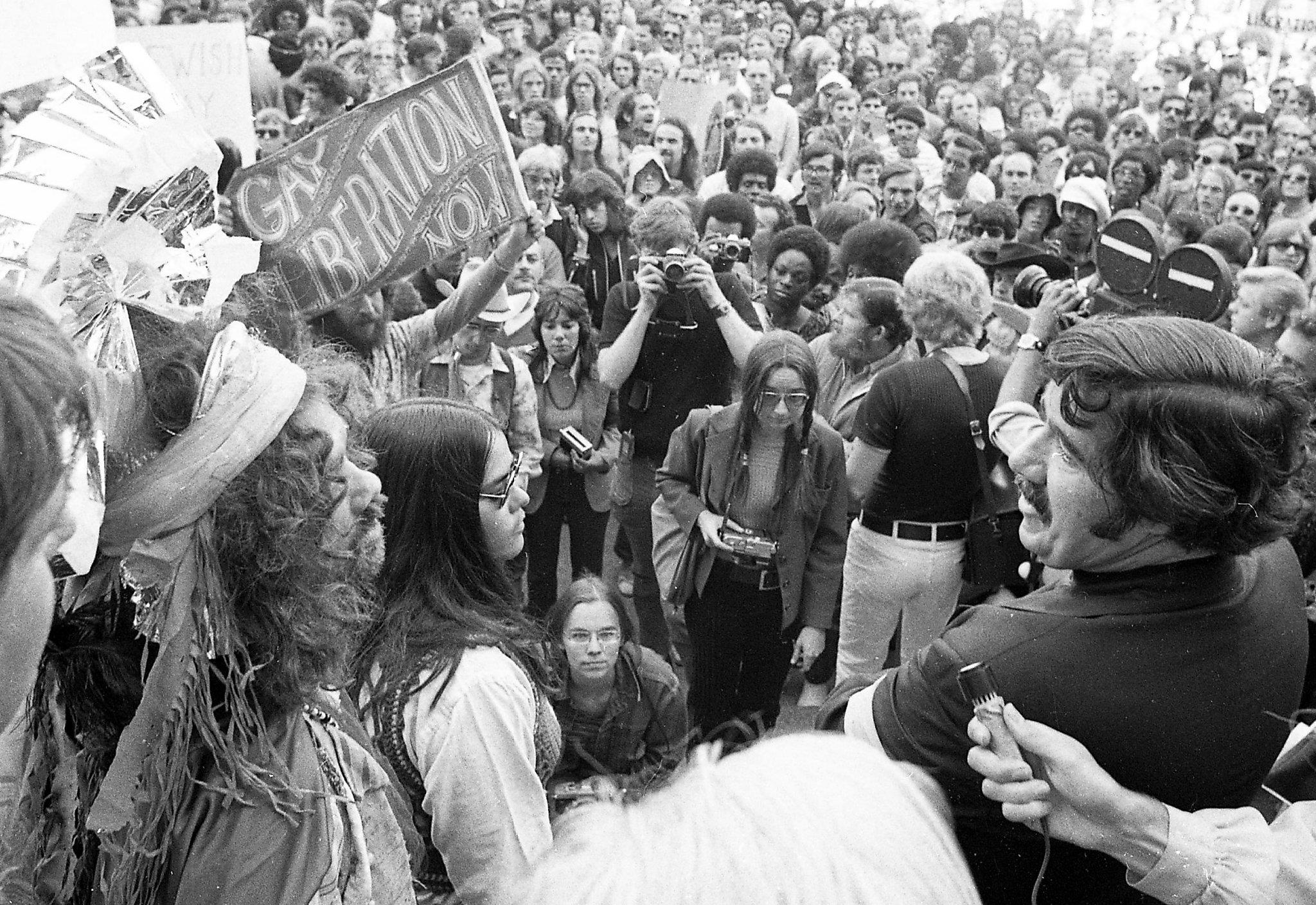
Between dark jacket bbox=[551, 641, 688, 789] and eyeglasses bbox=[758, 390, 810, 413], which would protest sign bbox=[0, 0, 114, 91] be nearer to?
dark jacket bbox=[551, 641, 688, 789]

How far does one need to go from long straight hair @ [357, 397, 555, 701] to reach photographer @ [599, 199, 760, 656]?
2.52 meters

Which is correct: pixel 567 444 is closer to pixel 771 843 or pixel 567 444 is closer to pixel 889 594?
pixel 889 594

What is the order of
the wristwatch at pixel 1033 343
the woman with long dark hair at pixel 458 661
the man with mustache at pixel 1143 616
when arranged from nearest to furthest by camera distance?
the man with mustache at pixel 1143 616, the woman with long dark hair at pixel 458 661, the wristwatch at pixel 1033 343

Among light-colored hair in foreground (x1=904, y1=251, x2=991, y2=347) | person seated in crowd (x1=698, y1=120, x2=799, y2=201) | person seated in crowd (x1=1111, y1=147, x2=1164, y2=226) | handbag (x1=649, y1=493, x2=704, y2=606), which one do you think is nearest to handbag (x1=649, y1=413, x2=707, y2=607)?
handbag (x1=649, y1=493, x2=704, y2=606)

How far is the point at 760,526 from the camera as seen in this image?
4.06 meters

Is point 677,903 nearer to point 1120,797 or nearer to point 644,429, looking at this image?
point 1120,797

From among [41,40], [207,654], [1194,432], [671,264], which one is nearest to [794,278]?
[671,264]

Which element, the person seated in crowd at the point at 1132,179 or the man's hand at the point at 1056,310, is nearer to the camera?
the man's hand at the point at 1056,310

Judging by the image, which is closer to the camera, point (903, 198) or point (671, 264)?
point (671, 264)

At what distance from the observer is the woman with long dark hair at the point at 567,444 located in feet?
16.7

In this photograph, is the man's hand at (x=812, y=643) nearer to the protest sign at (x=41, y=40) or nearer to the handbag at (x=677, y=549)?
the handbag at (x=677, y=549)

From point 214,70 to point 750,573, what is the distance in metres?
3.48

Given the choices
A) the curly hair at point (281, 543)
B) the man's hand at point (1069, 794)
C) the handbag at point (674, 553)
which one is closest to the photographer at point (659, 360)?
the handbag at point (674, 553)

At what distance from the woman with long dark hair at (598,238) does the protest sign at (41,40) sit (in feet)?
16.1
